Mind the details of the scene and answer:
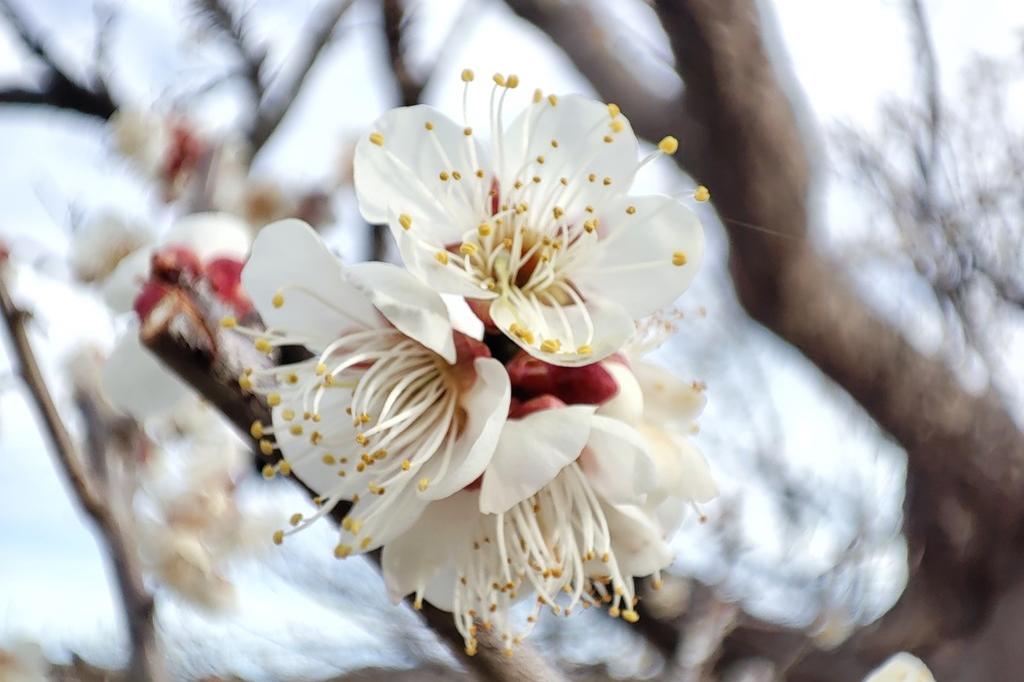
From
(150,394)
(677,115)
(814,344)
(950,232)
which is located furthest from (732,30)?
(150,394)

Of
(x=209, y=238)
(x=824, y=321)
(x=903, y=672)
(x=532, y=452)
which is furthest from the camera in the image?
(x=824, y=321)

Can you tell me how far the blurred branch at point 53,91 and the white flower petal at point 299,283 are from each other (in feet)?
2.81

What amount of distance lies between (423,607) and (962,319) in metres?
1.20

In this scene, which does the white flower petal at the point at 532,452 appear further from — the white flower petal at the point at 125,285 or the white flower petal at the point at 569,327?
the white flower petal at the point at 125,285

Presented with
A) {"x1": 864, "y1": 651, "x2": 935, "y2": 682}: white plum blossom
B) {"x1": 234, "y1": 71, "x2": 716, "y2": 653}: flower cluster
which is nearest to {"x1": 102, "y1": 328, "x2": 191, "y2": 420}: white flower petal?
{"x1": 234, "y1": 71, "x2": 716, "y2": 653}: flower cluster

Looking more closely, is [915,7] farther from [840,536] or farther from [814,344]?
[840,536]

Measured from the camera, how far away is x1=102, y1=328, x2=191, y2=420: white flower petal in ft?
1.69

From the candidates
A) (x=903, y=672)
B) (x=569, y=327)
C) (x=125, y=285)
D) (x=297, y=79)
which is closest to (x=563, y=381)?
(x=569, y=327)

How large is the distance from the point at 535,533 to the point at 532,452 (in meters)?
0.06

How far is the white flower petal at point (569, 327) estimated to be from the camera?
0.29m

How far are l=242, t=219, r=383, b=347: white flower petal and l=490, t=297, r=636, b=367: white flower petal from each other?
5 cm

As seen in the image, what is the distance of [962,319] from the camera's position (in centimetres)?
129

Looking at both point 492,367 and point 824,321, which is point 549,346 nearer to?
point 492,367

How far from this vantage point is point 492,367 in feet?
0.97
